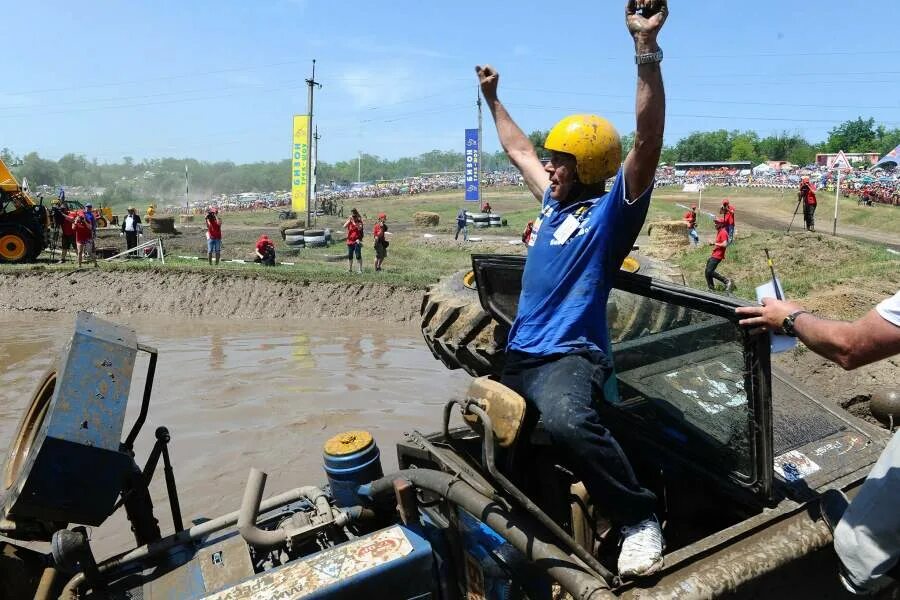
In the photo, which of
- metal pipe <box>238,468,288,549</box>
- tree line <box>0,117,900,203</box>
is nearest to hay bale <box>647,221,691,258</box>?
metal pipe <box>238,468,288,549</box>

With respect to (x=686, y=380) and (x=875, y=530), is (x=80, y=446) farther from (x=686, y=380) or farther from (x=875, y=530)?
(x=875, y=530)

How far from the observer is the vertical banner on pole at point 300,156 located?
105ft

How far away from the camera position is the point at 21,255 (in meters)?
19.8

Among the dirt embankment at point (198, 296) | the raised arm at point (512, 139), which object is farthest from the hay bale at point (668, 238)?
the raised arm at point (512, 139)

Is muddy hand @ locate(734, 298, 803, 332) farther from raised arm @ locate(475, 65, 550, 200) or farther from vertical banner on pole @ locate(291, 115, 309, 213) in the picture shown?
vertical banner on pole @ locate(291, 115, 309, 213)

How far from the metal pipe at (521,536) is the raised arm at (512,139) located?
150 centimetres

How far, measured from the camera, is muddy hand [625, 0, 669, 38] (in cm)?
228

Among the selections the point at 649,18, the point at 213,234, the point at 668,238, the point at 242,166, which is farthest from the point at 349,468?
the point at 242,166

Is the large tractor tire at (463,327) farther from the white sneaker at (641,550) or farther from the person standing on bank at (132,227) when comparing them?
the person standing on bank at (132,227)

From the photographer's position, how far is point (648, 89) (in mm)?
2293

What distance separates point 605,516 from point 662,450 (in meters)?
0.41

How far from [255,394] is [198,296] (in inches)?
283

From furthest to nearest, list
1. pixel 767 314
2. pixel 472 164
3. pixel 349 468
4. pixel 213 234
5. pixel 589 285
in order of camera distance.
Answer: pixel 472 164, pixel 213 234, pixel 349 468, pixel 589 285, pixel 767 314

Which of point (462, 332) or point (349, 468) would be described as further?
point (462, 332)
